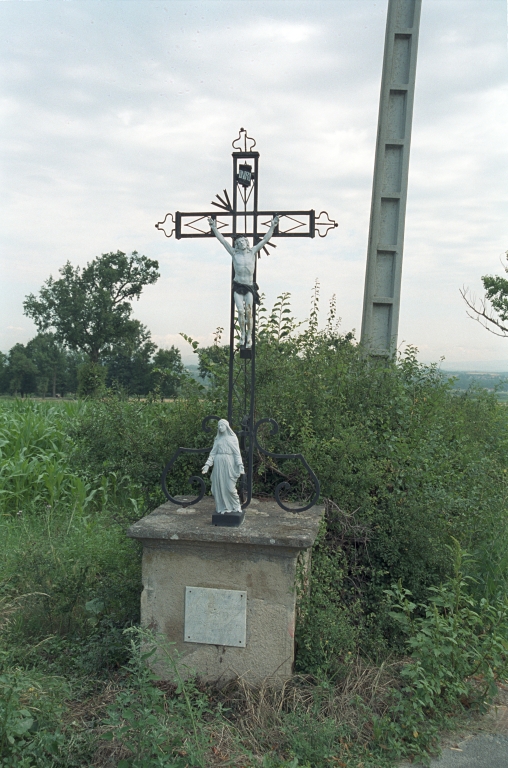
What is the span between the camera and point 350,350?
653cm

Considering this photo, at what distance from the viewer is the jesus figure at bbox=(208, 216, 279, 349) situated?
4.33 metres

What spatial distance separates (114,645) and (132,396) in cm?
274

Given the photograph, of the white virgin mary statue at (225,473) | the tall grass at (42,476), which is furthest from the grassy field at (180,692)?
the tall grass at (42,476)

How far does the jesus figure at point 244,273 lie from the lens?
4328 millimetres

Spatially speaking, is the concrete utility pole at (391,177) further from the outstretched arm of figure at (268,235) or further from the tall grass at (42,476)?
the tall grass at (42,476)

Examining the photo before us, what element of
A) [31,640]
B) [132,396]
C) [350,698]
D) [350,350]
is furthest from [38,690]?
[350,350]

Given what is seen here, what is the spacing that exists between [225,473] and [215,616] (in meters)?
0.88

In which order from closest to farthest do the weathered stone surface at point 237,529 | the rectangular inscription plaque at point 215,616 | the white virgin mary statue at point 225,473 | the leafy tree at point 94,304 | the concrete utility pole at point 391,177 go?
the weathered stone surface at point 237,529, the rectangular inscription plaque at point 215,616, the white virgin mary statue at point 225,473, the concrete utility pole at point 391,177, the leafy tree at point 94,304

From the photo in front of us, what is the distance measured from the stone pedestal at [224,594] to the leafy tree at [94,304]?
24.8 meters

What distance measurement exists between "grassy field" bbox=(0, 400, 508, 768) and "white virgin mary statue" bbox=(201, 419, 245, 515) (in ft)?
2.67

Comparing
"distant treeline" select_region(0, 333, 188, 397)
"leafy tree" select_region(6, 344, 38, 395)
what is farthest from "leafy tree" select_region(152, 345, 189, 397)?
"leafy tree" select_region(6, 344, 38, 395)

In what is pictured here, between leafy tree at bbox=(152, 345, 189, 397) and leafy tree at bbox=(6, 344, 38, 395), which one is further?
leafy tree at bbox=(6, 344, 38, 395)

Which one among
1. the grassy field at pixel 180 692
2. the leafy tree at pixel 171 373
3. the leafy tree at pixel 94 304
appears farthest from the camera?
the leafy tree at pixel 94 304

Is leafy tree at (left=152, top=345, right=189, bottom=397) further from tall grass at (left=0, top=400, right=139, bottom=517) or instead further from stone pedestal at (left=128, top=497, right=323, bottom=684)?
stone pedestal at (left=128, top=497, right=323, bottom=684)
